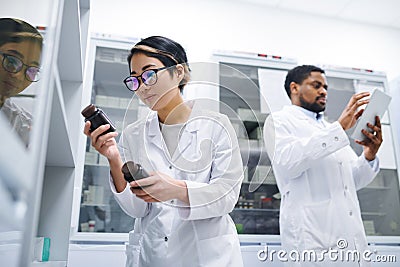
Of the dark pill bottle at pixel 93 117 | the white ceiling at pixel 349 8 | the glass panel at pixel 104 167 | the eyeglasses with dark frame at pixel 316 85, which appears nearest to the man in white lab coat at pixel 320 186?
the eyeglasses with dark frame at pixel 316 85

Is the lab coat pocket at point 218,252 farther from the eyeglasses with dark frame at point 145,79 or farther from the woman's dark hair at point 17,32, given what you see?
the woman's dark hair at point 17,32

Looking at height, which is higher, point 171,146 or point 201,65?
point 201,65

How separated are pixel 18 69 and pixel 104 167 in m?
1.61

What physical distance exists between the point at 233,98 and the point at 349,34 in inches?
85.9

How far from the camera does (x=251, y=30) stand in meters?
2.69

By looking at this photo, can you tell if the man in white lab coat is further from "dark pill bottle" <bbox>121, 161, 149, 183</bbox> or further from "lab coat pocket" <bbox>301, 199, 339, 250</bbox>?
"dark pill bottle" <bbox>121, 161, 149, 183</bbox>

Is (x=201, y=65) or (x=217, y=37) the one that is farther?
(x=217, y=37)

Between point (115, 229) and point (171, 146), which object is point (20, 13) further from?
point (115, 229)

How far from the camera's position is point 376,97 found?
1.75m

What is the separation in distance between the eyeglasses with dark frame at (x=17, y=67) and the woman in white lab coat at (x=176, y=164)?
0.40 m

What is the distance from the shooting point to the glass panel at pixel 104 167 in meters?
1.99

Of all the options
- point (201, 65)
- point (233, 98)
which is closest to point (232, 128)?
point (233, 98)

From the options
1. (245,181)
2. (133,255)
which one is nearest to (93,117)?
(133,255)

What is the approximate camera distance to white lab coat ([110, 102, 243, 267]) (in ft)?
3.28
